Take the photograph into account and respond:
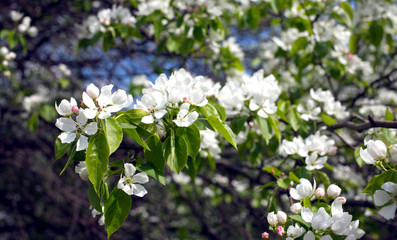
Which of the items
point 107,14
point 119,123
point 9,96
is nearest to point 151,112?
point 119,123

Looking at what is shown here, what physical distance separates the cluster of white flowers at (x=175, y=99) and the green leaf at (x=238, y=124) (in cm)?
31

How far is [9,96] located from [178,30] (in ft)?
9.08

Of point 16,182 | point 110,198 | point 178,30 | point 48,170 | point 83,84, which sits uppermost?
point 110,198

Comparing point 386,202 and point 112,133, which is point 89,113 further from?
point 386,202

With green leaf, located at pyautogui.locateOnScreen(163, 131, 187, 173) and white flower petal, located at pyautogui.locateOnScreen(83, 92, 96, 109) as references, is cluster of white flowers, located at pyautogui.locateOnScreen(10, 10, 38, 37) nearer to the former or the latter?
white flower petal, located at pyautogui.locateOnScreen(83, 92, 96, 109)

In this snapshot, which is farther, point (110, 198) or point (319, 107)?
point (319, 107)

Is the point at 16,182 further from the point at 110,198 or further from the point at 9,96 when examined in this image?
the point at 110,198

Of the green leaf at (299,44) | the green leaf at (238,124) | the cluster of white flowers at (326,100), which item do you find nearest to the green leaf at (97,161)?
the green leaf at (238,124)

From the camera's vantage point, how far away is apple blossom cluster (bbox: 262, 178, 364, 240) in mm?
930

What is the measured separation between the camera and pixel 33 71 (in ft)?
11.8

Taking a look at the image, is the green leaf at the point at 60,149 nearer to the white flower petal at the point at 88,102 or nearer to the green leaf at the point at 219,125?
the white flower petal at the point at 88,102

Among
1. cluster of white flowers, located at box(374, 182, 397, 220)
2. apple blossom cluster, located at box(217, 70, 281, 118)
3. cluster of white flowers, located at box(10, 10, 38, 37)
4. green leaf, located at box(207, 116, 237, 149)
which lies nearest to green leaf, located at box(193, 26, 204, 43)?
apple blossom cluster, located at box(217, 70, 281, 118)

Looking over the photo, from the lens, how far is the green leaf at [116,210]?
0.96 m

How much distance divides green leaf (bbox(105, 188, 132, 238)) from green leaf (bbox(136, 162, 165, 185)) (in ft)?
0.32
